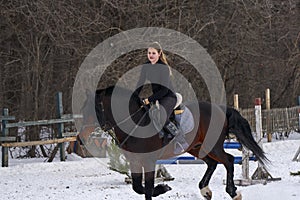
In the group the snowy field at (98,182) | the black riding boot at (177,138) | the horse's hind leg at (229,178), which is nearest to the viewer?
the black riding boot at (177,138)

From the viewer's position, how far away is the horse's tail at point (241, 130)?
28.1 ft

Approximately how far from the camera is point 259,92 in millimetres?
23281

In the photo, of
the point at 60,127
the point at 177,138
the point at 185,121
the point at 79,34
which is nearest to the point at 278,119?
the point at 79,34

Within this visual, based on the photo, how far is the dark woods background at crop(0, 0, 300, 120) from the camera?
53.5 ft

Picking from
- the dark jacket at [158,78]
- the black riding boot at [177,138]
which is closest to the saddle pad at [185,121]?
the black riding boot at [177,138]

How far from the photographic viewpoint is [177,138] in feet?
25.3

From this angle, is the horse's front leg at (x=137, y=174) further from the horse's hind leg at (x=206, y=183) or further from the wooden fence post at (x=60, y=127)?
the wooden fence post at (x=60, y=127)

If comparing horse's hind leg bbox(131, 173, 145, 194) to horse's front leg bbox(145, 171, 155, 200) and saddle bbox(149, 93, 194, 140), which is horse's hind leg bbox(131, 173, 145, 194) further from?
saddle bbox(149, 93, 194, 140)

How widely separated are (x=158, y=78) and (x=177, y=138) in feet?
3.28

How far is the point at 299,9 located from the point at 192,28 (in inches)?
297

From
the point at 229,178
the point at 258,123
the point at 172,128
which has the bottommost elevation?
the point at 229,178

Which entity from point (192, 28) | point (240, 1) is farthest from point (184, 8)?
point (240, 1)

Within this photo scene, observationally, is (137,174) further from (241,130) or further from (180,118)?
(241,130)

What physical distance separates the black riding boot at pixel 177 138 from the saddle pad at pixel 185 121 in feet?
0.38
